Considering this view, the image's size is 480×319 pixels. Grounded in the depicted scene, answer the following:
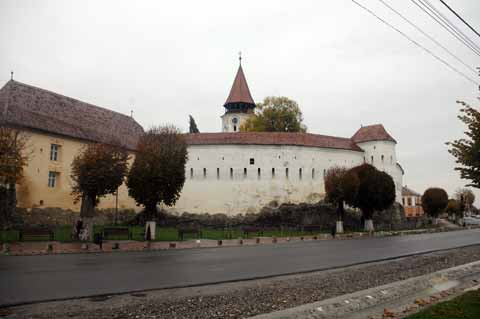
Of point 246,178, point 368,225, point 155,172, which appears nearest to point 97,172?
point 155,172

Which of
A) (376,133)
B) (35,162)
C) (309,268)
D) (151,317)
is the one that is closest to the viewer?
(151,317)

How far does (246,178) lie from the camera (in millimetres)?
41594

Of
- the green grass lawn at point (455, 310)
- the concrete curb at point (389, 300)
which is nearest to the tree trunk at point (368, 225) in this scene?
the concrete curb at point (389, 300)

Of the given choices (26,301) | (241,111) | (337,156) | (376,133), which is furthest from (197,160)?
(26,301)

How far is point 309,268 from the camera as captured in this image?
12992 millimetres

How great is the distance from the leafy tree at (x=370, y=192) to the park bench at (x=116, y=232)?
22007 millimetres

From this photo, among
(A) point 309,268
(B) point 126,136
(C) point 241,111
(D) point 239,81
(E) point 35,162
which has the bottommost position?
(A) point 309,268

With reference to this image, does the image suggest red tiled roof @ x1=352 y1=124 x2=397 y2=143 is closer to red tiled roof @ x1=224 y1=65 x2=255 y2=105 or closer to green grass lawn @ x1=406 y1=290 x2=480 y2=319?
red tiled roof @ x1=224 y1=65 x2=255 y2=105

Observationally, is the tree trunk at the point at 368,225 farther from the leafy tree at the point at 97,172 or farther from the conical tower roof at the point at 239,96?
the conical tower roof at the point at 239,96

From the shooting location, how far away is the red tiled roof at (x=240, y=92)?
2793 inches

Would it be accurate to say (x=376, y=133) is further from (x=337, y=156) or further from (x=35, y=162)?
(x=35, y=162)

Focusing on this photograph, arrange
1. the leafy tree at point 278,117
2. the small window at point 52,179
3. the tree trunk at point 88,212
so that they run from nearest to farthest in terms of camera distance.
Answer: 1. the tree trunk at point 88,212
2. the small window at point 52,179
3. the leafy tree at point 278,117

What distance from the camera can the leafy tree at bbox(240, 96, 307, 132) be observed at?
58.3m

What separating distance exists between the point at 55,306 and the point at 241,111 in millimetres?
64607
